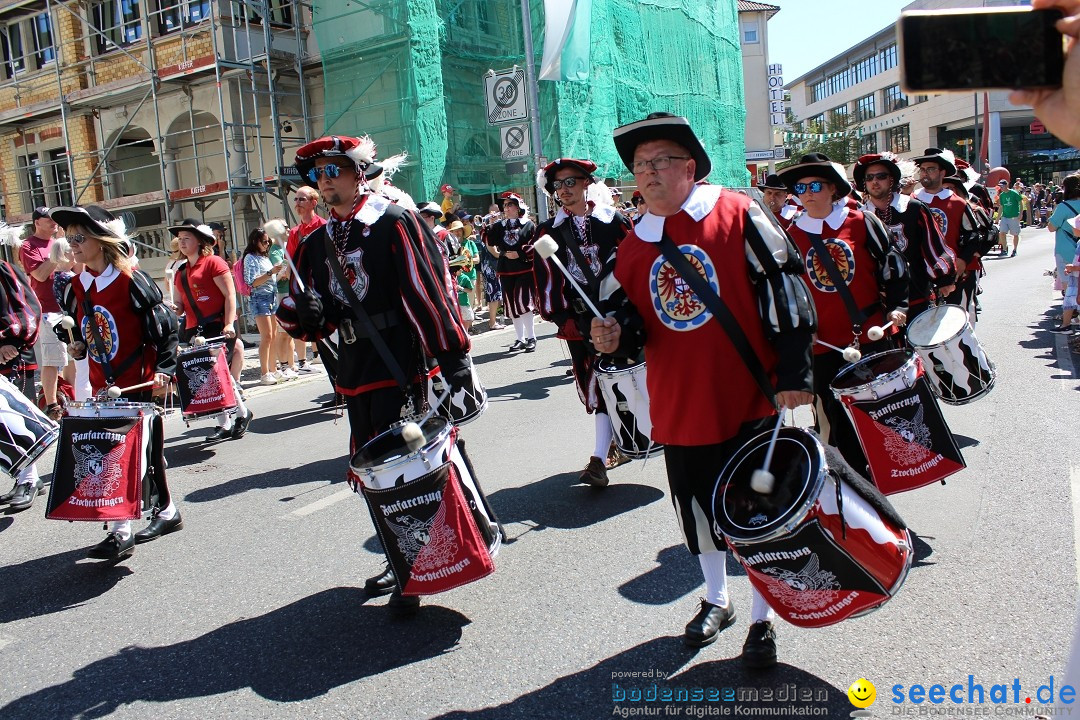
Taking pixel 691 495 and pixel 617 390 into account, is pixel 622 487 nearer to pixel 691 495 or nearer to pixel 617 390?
pixel 617 390

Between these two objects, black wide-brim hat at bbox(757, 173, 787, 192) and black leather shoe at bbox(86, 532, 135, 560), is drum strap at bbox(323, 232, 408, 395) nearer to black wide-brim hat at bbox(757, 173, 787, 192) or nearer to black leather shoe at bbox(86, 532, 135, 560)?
black leather shoe at bbox(86, 532, 135, 560)

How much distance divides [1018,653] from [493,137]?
58.6 feet

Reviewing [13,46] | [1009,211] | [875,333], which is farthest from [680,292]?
[13,46]

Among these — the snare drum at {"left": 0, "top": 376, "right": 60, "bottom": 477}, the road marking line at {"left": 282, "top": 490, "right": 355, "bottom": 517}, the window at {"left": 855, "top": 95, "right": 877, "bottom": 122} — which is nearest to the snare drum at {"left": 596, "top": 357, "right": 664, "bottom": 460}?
the road marking line at {"left": 282, "top": 490, "right": 355, "bottom": 517}

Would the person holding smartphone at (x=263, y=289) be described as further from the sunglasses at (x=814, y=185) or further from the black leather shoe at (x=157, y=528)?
the sunglasses at (x=814, y=185)

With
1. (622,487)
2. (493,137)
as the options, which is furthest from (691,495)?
(493,137)

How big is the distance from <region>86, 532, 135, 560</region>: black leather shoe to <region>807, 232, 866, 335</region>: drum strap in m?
4.12

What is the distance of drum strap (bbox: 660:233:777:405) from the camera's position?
3215 millimetres

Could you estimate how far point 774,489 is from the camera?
2998 mm

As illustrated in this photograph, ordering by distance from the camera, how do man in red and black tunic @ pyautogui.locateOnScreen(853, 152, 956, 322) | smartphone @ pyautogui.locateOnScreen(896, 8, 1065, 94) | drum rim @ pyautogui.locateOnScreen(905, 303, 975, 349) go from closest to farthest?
smartphone @ pyautogui.locateOnScreen(896, 8, 1065, 94)
drum rim @ pyautogui.locateOnScreen(905, 303, 975, 349)
man in red and black tunic @ pyautogui.locateOnScreen(853, 152, 956, 322)

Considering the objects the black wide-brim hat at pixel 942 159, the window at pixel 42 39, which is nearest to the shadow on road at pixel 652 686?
the black wide-brim hat at pixel 942 159

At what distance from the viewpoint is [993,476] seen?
5.38m

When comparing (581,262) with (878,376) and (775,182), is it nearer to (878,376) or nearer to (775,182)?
(775,182)

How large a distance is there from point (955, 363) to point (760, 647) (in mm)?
2558
